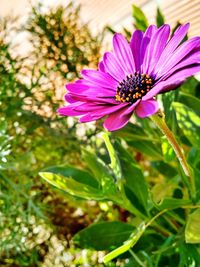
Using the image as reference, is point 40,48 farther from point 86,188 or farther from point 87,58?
point 86,188

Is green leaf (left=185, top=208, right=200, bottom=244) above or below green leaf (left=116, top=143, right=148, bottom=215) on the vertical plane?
below

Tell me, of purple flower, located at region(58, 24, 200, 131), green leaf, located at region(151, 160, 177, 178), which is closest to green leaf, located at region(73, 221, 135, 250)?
green leaf, located at region(151, 160, 177, 178)

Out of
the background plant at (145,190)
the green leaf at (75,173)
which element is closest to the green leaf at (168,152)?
the background plant at (145,190)

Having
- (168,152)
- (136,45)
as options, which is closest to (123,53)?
(136,45)

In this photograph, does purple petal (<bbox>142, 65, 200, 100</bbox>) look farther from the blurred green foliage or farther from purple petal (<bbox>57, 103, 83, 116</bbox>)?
the blurred green foliage

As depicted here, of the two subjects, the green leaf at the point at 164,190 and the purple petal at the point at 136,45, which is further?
the green leaf at the point at 164,190

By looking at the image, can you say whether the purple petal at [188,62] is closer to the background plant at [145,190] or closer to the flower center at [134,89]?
the flower center at [134,89]
